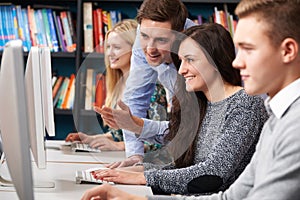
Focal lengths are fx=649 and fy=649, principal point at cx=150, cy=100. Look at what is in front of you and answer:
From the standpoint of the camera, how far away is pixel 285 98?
1255mm

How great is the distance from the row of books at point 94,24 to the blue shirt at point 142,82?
1758 millimetres

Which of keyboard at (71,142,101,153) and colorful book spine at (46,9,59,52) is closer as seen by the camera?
keyboard at (71,142,101,153)

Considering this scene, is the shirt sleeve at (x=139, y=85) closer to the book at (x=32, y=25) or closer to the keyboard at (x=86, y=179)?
the keyboard at (x=86, y=179)

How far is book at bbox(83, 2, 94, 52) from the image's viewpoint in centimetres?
389

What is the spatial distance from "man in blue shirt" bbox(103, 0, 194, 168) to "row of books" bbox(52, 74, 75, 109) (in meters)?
1.79

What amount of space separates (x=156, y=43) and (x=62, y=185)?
0.54 m

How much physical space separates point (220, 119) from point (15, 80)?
2.97ft

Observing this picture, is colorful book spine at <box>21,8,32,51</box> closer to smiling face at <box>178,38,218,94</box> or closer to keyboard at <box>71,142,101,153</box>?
keyboard at <box>71,142,101,153</box>

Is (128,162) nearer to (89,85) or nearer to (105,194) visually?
(89,85)

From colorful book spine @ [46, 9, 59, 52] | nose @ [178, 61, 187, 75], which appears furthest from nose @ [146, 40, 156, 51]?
colorful book spine @ [46, 9, 59, 52]

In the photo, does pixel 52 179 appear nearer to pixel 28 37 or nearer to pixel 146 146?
pixel 146 146

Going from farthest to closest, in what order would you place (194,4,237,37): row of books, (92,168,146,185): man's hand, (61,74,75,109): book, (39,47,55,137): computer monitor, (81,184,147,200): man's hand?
1. (61,74,75,109): book
2. (194,4,237,37): row of books
3. (39,47,55,137): computer monitor
4. (92,168,146,185): man's hand
5. (81,184,147,200): man's hand

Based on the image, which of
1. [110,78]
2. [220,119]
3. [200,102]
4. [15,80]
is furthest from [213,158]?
[15,80]

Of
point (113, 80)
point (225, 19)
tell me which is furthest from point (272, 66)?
point (225, 19)
